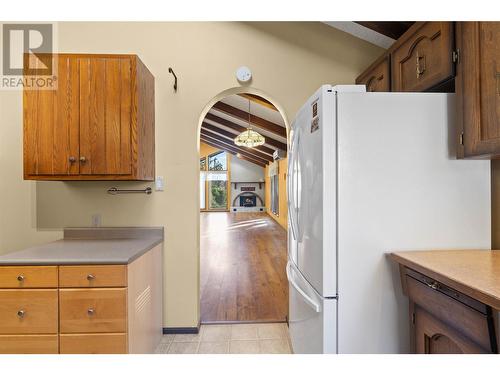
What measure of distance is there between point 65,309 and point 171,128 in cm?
149

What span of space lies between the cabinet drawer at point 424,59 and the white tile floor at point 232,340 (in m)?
2.01

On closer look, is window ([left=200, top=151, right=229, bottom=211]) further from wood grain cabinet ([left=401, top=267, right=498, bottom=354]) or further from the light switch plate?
wood grain cabinet ([left=401, top=267, right=498, bottom=354])

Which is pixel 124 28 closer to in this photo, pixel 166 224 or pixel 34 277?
pixel 166 224

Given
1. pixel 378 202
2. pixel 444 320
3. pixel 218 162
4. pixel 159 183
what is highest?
pixel 218 162

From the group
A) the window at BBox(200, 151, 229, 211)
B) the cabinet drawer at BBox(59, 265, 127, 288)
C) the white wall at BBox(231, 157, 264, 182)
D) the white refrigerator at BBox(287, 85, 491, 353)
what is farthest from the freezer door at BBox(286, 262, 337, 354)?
the window at BBox(200, 151, 229, 211)

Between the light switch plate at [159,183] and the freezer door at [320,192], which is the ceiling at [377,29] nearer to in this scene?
the freezer door at [320,192]

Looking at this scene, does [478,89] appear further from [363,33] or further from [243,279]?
[243,279]

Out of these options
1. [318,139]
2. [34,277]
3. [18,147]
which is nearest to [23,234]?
[18,147]

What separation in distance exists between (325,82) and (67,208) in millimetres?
2409

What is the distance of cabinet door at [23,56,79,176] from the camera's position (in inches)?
82.7

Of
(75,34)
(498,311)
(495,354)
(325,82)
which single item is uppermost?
(75,34)

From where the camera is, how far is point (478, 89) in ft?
4.33

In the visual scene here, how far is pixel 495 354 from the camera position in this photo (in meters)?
0.93

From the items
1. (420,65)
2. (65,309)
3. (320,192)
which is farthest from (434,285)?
(65,309)
